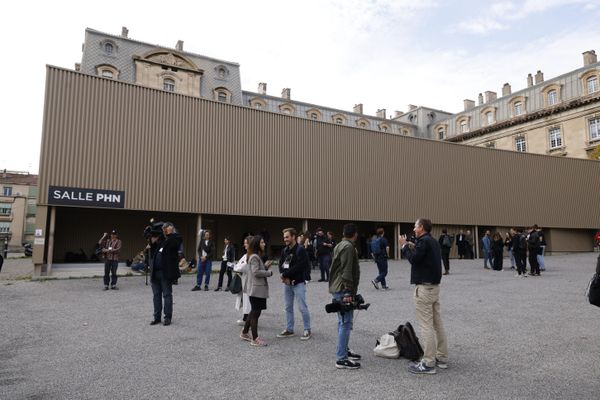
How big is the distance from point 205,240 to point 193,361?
7.06 meters

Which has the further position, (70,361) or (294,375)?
(70,361)

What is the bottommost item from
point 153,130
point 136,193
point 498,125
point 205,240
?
point 205,240

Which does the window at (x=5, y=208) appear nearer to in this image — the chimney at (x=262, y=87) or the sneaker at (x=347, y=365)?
the chimney at (x=262, y=87)

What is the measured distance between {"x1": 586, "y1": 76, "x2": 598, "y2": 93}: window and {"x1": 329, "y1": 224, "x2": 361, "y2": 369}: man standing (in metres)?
45.1

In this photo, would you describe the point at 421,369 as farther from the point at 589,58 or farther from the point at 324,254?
the point at 589,58

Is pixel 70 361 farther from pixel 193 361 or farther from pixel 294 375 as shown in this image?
pixel 294 375

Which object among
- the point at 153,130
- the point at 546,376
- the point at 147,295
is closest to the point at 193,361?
the point at 546,376

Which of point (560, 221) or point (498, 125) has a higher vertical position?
point (498, 125)

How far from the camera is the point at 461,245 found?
81.3ft

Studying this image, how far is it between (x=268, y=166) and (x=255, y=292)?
15.4 metres

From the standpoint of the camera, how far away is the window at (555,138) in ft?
140

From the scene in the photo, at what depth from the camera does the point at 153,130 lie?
18.9 m

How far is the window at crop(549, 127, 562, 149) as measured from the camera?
140 feet

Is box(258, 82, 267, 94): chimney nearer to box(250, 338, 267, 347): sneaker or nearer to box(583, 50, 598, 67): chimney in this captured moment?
box(583, 50, 598, 67): chimney
